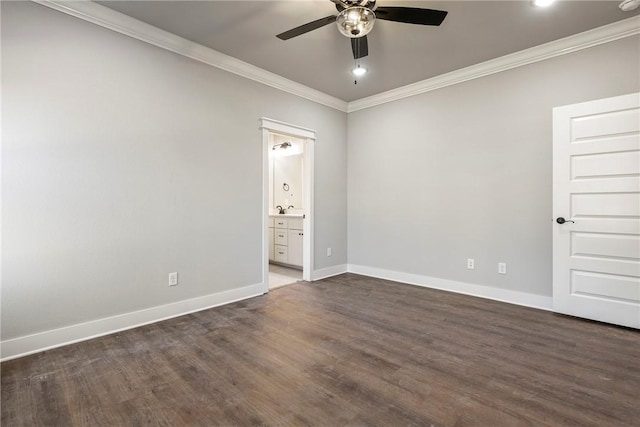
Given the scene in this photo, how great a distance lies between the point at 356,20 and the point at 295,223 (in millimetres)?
3451

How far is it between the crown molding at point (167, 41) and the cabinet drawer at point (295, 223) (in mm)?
1964

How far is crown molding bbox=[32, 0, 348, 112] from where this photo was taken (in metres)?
2.44

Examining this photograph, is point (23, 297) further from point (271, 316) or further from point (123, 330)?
point (271, 316)

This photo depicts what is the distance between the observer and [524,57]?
10.7 feet

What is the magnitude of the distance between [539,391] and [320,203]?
3.31 meters

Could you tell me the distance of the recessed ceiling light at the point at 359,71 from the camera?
3526 mm

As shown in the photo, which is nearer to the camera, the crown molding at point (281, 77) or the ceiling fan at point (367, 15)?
the ceiling fan at point (367, 15)

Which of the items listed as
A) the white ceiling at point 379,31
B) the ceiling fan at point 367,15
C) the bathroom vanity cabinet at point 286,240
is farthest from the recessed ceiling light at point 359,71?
the bathroom vanity cabinet at point 286,240

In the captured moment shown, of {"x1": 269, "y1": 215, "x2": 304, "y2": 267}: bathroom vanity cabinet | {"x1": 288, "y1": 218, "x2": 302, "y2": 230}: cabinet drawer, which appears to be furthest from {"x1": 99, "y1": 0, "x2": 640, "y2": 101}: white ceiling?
{"x1": 269, "y1": 215, "x2": 304, "y2": 267}: bathroom vanity cabinet

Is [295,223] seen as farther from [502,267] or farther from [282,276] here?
[502,267]

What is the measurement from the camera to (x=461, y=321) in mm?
2883

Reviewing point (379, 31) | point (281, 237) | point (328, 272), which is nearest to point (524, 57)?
point (379, 31)

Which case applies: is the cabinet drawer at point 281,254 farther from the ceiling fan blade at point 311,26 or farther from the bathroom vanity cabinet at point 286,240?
the ceiling fan blade at point 311,26

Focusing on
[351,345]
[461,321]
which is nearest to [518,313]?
[461,321]
